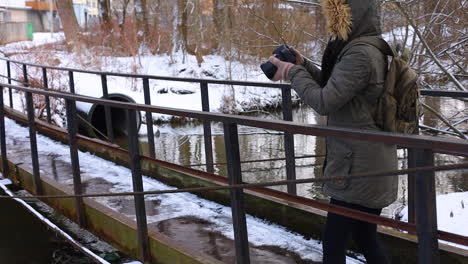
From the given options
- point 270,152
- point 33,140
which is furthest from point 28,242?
point 270,152

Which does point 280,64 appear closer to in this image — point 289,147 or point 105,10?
point 289,147

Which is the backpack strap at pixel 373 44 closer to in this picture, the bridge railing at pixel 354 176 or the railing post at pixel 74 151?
the bridge railing at pixel 354 176

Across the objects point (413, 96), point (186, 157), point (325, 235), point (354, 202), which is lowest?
point (186, 157)

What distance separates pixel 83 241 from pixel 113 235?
439 mm

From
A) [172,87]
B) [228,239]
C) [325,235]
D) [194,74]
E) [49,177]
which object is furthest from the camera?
[194,74]

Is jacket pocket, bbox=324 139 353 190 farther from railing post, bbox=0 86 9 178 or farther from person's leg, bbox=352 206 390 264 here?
railing post, bbox=0 86 9 178

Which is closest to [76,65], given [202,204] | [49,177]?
[49,177]

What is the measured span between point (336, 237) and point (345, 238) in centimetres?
4

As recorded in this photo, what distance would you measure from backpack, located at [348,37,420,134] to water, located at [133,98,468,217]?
13.9 ft

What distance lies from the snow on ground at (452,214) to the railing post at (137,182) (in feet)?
8.69

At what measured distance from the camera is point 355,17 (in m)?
2.35

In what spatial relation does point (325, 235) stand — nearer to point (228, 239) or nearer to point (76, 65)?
point (228, 239)

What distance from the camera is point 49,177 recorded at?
18.2 ft

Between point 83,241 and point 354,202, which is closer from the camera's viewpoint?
point 354,202
